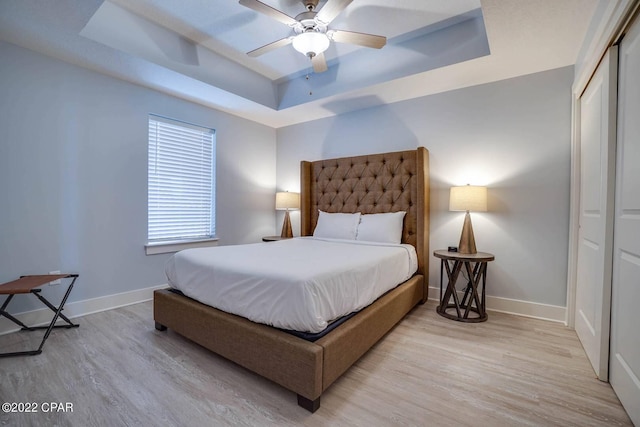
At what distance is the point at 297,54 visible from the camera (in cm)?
297

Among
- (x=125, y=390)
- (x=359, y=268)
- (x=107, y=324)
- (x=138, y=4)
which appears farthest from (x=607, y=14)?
(x=107, y=324)

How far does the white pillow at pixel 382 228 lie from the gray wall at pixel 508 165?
44 cm

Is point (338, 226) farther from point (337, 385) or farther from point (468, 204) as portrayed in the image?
point (337, 385)

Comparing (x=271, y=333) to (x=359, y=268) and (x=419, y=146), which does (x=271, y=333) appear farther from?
(x=419, y=146)

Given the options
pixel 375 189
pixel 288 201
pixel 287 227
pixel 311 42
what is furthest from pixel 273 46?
pixel 287 227

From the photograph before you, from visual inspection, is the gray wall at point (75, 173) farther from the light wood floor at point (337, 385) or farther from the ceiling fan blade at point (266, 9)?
the ceiling fan blade at point (266, 9)

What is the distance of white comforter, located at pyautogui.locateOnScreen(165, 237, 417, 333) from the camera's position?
143cm

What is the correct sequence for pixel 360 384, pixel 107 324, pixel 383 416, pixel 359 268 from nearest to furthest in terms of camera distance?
pixel 383 416
pixel 360 384
pixel 359 268
pixel 107 324

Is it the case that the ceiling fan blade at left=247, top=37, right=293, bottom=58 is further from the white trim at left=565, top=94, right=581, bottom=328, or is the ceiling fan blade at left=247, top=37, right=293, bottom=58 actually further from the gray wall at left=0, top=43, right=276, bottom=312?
the white trim at left=565, top=94, right=581, bottom=328

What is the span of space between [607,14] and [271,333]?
2.54 metres

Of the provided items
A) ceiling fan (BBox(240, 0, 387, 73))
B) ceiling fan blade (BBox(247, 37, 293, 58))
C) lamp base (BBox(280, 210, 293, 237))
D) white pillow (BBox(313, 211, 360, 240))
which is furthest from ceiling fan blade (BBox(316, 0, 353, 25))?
lamp base (BBox(280, 210, 293, 237))

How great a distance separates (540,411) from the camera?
137 centimetres

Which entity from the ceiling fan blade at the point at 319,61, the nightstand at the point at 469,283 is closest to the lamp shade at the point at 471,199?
the nightstand at the point at 469,283

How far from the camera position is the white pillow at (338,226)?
10.4ft
